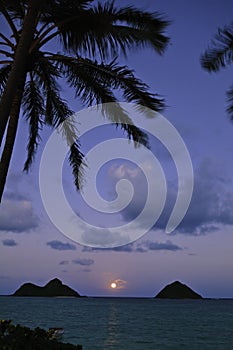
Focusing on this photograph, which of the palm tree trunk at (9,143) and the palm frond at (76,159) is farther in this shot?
the palm frond at (76,159)

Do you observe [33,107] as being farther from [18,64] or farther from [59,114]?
[18,64]

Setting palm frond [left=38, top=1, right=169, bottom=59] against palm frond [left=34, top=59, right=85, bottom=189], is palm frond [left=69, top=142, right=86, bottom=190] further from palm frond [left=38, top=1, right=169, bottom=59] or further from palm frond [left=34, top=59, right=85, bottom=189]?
palm frond [left=38, top=1, right=169, bottom=59]

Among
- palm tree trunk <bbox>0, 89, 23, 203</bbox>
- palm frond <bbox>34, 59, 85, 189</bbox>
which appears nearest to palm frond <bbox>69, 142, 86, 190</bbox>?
palm frond <bbox>34, 59, 85, 189</bbox>

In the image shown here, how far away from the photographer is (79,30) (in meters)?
9.94

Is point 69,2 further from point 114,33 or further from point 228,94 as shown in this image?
point 228,94

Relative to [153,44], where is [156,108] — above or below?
below

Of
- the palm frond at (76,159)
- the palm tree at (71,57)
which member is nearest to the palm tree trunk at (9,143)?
the palm tree at (71,57)

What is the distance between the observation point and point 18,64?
8445 millimetres

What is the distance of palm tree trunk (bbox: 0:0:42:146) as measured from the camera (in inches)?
318

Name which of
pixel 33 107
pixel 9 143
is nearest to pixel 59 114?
pixel 33 107

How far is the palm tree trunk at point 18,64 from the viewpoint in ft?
26.5

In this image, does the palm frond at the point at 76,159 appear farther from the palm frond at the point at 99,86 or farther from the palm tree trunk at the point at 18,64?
the palm tree trunk at the point at 18,64

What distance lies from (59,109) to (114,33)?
3.52 metres

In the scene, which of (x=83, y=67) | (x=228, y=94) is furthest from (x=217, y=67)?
Result: (x=83, y=67)
